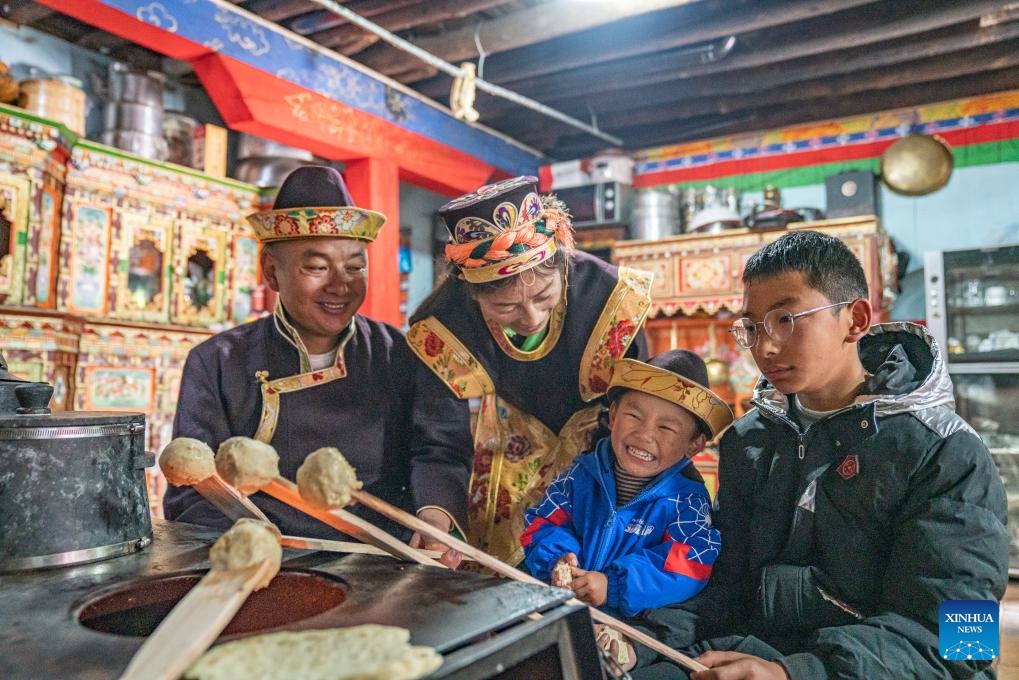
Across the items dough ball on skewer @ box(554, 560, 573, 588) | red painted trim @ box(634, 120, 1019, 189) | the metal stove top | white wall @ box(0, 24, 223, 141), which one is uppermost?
white wall @ box(0, 24, 223, 141)

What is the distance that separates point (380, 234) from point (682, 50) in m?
2.50

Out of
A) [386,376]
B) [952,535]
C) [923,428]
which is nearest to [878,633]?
[952,535]

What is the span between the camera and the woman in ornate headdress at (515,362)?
7.00ft

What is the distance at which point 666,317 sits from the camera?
6.85m

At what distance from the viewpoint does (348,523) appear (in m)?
1.21

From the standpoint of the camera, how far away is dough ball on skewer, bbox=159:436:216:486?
1189 mm

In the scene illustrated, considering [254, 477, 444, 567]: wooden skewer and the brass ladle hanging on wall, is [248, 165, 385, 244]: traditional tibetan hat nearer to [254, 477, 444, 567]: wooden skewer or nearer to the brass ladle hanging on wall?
[254, 477, 444, 567]: wooden skewer

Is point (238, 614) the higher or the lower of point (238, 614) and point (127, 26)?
the lower

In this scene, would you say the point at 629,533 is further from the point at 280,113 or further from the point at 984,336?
the point at 984,336

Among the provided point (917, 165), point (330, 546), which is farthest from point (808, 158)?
point (330, 546)

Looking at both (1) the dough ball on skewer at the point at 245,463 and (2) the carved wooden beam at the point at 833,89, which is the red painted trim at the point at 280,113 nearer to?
(2) the carved wooden beam at the point at 833,89

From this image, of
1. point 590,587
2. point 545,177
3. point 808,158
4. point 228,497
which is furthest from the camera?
point 545,177

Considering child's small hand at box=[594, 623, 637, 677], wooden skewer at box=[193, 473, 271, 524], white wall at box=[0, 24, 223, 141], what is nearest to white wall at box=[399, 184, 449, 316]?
white wall at box=[0, 24, 223, 141]

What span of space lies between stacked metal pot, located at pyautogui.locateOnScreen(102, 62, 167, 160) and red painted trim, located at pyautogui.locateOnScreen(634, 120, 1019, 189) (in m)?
4.36
